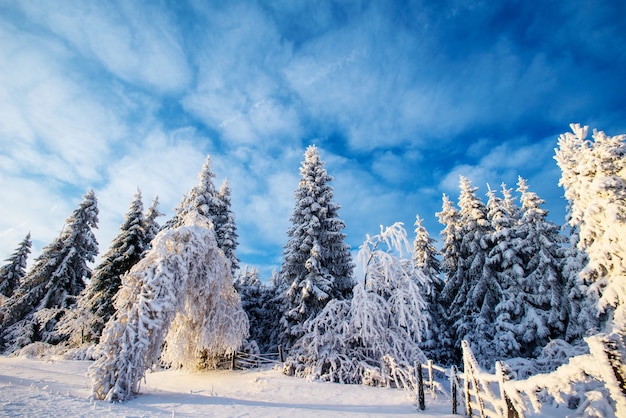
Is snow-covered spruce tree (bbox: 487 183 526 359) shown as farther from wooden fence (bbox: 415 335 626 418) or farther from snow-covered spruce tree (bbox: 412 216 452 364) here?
wooden fence (bbox: 415 335 626 418)

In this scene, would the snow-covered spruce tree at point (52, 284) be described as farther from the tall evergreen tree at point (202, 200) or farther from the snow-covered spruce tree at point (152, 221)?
the tall evergreen tree at point (202, 200)

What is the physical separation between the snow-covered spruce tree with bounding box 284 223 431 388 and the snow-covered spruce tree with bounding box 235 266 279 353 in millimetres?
5373

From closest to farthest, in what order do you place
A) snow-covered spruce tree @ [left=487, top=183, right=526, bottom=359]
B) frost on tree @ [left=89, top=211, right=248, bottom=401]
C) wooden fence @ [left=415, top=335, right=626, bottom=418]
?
wooden fence @ [left=415, top=335, right=626, bottom=418]
frost on tree @ [left=89, top=211, right=248, bottom=401]
snow-covered spruce tree @ [left=487, top=183, right=526, bottom=359]

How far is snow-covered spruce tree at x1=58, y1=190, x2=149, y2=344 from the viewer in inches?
721

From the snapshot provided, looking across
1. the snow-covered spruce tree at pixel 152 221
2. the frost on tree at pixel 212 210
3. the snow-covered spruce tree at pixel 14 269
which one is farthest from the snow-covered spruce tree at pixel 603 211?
the snow-covered spruce tree at pixel 14 269

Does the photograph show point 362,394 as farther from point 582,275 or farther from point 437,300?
point 437,300

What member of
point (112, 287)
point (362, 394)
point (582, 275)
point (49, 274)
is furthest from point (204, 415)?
point (49, 274)

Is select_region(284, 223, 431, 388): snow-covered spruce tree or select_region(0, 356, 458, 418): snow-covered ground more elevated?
select_region(284, 223, 431, 388): snow-covered spruce tree

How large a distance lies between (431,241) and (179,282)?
814 inches

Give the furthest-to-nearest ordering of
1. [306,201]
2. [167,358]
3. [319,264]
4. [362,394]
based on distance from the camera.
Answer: [306,201] < [319,264] < [167,358] < [362,394]

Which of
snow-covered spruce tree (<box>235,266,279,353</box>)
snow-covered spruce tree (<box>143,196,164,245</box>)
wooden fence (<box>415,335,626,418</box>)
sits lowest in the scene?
wooden fence (<box>415,335,626,418</box>)

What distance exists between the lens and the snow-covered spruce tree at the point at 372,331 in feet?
40.4

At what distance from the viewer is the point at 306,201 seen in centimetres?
1819

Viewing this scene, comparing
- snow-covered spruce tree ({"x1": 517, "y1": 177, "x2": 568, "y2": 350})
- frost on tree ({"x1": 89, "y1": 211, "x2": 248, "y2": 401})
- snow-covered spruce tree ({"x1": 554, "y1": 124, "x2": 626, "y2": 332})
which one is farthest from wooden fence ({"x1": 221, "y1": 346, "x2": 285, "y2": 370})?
snow-covered spruce tree ({"x1": 517, "y1": 177, "x2": 568, "y2": 350})
